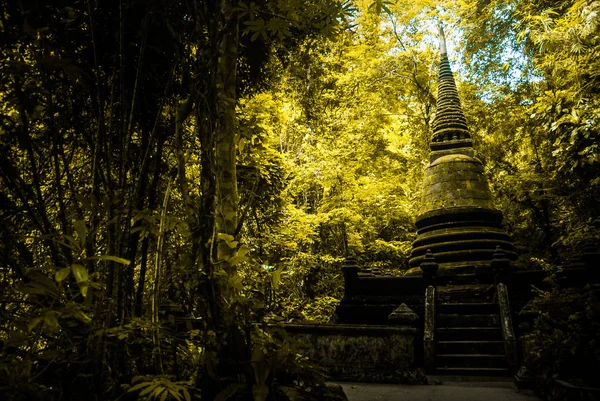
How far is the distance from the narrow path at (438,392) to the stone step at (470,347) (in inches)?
53.1

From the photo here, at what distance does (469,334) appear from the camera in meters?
7.93

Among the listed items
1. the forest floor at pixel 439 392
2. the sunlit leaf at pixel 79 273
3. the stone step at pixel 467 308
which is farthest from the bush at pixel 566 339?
the sunlit leaf at pixel 79 273

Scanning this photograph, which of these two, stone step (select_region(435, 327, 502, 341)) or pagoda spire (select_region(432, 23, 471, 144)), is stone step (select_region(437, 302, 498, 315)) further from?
pagoda spire (select_region(432, 23, 471, 144))

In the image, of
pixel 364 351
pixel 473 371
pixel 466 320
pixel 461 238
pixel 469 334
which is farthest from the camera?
pixel 461 238

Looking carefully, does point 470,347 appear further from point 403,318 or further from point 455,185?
point 455,185

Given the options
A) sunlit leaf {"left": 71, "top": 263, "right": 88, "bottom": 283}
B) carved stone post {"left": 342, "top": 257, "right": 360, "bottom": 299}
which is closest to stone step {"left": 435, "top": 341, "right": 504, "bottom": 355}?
carved stone post {"left": 342, "top": 257, "right": 360, "bottom": 299}

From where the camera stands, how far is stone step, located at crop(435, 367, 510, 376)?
7.04 m

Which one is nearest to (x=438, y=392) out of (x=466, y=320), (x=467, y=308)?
(x=466, y=320)

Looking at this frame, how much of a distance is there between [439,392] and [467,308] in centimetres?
371

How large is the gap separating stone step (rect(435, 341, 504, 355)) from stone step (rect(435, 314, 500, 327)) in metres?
0.60

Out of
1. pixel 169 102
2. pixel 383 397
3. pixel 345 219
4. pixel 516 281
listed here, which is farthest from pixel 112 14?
pixel 345 219

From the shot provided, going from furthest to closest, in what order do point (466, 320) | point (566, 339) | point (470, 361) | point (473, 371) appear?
point (466, 320) < point (470, 361) < point (473, 371) < point (566, 339)

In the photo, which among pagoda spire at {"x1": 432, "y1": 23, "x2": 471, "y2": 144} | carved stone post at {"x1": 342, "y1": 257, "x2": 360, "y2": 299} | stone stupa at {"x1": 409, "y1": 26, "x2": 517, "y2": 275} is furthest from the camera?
pagoda spire at {"x1": 432, "y1": 23, "x2": 471, "y2": 144}

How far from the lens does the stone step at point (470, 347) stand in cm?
754
